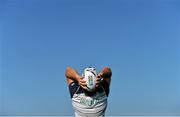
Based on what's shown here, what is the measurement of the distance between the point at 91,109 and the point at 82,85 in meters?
0.85

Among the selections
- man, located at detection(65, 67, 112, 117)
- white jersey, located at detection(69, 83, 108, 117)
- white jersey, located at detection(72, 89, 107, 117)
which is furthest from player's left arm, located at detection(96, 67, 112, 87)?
white jersey, located at detection(72, 89, 107, 117)

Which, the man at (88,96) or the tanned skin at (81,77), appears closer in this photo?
the tanned skin at (81,77)

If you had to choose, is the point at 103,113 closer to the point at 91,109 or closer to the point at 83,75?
the point at 91,109

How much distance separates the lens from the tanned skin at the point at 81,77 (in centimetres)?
1473

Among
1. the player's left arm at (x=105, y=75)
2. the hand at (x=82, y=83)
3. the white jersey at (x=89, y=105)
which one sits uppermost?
the player's left arm at (x=105, y=75)

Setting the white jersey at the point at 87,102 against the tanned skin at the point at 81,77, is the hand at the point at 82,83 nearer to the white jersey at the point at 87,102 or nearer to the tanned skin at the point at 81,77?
the tanned skin at the point at 81,77

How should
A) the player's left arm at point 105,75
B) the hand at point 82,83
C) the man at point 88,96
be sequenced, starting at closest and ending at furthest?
the hand at point 82,83, the player's left arm at point 105,75, the man at point 88,96

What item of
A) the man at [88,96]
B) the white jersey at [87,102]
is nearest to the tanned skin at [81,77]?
the man at [88,96]

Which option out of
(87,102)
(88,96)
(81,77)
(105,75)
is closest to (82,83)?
(81,77)

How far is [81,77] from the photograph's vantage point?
48.6ft

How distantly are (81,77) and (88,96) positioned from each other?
2.13ft

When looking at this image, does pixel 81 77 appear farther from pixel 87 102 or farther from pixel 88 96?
pixel 87 102

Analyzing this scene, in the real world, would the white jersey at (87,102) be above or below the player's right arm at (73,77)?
below

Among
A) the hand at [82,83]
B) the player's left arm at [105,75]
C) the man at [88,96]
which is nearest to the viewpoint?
the hand at [82,83]
